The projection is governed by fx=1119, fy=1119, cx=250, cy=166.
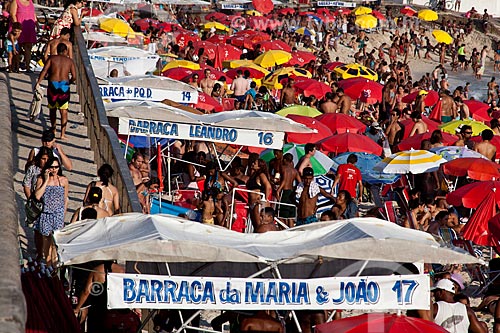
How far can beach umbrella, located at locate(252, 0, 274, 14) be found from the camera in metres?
47.1

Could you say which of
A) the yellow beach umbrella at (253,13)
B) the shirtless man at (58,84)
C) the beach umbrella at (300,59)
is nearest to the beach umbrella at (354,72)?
the beach umbrella at (300,59)

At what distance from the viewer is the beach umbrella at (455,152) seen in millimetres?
16531

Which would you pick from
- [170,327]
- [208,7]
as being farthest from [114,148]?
[208,7]

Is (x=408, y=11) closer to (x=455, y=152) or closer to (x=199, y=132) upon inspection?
(x=455, y=152)

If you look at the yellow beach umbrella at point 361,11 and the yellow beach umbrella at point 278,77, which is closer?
the yellow beach umbrella at point 278,77

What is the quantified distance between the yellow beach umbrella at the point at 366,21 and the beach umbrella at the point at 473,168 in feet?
107

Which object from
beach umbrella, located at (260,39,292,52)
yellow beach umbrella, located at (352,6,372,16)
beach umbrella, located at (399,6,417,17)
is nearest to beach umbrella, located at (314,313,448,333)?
beach umbrella, located at (260,39,292,52)

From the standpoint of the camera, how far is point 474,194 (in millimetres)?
14281

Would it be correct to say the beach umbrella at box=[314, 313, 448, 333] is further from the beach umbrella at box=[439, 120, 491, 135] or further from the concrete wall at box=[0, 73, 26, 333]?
the beach umbrella at box=[439, 120, 491, 135]

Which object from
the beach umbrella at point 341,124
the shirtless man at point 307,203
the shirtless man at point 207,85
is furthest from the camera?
the shirtless man at point 207,85

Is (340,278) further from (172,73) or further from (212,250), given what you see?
(172,73)

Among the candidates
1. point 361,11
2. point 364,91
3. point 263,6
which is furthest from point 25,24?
point 361,11

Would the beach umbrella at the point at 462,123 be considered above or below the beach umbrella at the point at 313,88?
above

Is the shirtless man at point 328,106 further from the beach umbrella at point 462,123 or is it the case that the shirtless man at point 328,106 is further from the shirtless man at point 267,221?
the shirtless man at point 267,221
